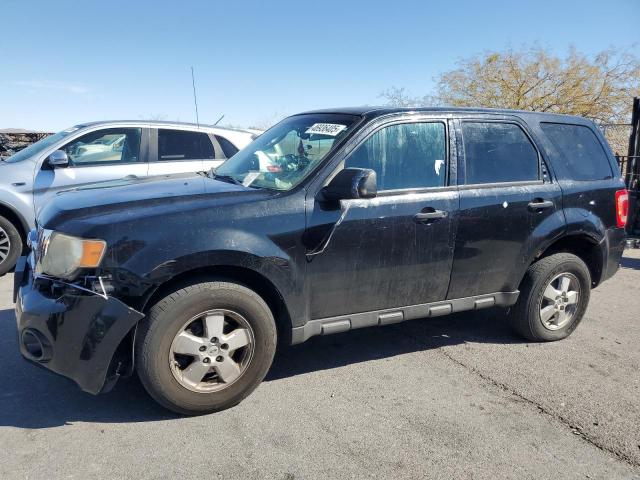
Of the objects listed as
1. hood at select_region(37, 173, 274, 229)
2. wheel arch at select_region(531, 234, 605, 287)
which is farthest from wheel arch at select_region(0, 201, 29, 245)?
wheel arch at select_region(531, 234, 605, 287)

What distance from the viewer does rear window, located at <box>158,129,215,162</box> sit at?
6.97 metres

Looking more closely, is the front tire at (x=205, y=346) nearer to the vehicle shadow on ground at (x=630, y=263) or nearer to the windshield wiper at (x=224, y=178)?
the windshield wiper at (x=224, y=178)

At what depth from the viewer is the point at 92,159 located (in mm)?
6660

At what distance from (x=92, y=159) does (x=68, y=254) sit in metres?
4.01

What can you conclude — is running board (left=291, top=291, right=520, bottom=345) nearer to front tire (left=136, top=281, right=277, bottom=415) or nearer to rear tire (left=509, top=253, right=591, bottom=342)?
rear tire (left=509, top=253, right=591, bottom=342)

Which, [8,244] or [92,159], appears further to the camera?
[92,159]

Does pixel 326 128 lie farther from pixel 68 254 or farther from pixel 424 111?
pixel 68 254

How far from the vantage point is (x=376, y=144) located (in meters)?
3.82

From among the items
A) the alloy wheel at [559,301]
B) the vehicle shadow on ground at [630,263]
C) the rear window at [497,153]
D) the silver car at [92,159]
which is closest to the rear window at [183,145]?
the silver car at [92,159]

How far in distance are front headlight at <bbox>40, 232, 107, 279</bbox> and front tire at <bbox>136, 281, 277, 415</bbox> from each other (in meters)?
0.43

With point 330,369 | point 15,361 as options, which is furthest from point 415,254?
point 15,361

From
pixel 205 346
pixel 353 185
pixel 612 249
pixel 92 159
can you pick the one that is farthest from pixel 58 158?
pixel 612 249

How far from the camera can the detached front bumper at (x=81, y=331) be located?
2932 mm

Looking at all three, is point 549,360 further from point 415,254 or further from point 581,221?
point 415,254
